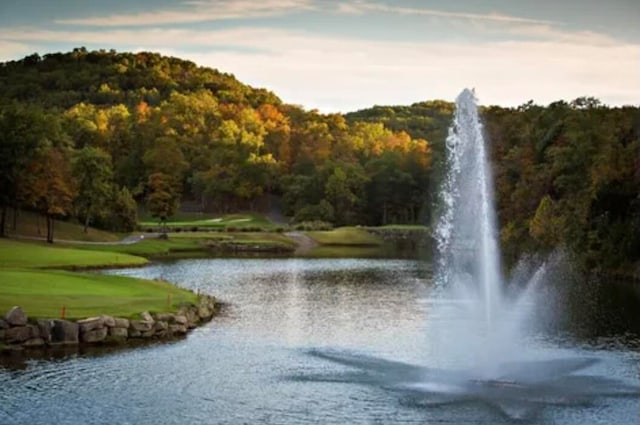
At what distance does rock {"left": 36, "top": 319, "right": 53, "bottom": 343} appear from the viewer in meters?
33.2

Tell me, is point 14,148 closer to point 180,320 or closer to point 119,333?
point 180,320

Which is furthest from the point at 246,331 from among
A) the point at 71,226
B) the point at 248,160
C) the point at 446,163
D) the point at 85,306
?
the point at 248,160

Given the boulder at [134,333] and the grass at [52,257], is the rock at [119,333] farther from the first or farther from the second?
the grass at [52,257]

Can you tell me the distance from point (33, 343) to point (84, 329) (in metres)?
2.16

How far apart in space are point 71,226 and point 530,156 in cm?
4732

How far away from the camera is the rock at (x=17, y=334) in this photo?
32.3 meters

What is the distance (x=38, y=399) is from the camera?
84.7 feet

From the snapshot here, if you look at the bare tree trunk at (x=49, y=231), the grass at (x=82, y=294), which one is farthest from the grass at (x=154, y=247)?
the grass at (x=82, y=294)

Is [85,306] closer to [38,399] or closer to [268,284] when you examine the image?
[38,399]

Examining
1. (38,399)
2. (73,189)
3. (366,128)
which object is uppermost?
(366,128)

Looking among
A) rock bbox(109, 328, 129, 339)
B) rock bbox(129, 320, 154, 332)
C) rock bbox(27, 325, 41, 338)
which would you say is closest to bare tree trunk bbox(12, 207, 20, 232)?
rock bbox(129, 320, 154, 332)

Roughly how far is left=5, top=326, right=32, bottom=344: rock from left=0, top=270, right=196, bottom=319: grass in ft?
5.03

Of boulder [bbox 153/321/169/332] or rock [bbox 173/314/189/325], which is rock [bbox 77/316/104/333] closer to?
boulder [bbox 153/321/169/332]

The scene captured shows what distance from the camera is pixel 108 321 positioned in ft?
115
